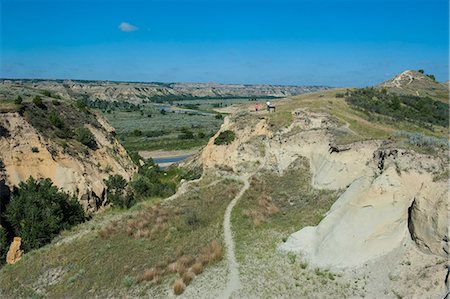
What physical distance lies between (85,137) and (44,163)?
22.7 feet

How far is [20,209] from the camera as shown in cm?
2586

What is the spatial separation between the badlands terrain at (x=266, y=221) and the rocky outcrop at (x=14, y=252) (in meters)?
1.45

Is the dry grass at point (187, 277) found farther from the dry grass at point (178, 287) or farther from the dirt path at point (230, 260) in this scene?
the dirt path at point (230, 260)

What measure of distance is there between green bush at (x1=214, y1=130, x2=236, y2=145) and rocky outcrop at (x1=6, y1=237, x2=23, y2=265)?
20.4 meters

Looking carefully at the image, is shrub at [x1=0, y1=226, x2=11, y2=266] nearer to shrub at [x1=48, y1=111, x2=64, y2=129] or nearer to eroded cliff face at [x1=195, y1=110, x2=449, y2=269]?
shrub at [x1=48, y1=111, x2=64, y2=129]

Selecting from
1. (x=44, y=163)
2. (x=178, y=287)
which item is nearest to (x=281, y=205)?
(x=178, y=287)

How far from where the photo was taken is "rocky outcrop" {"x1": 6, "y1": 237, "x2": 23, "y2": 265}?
79.4ft

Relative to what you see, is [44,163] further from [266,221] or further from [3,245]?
[266,221]

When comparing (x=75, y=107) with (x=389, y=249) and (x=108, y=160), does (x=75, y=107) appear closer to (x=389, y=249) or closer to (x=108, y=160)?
(x=108, y=160)

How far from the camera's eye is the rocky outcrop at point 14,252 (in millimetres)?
24203

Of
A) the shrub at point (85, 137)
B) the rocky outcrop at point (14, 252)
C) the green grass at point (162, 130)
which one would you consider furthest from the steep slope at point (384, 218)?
the green grass at point (162, 130)

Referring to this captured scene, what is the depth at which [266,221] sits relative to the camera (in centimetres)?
2277

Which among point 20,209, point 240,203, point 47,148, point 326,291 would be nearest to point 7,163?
point 47,148

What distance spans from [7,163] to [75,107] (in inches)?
613
